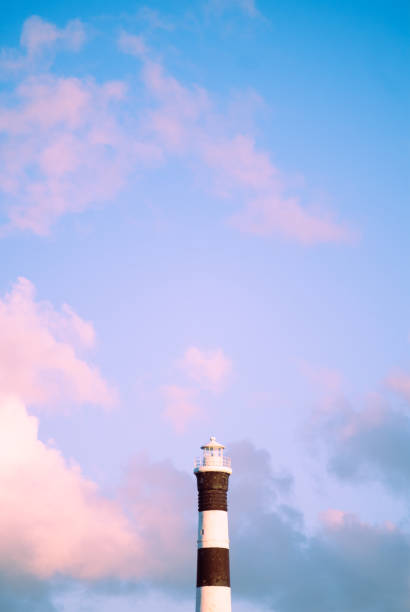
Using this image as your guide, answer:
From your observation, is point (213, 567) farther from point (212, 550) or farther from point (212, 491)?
point (212, 491)

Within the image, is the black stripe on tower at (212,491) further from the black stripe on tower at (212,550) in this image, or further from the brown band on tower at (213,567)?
the brown band on tower at (213,567)

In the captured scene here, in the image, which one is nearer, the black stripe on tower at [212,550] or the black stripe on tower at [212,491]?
the black stripe on tower at [212,550]

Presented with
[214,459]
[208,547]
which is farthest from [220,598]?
[214,459]

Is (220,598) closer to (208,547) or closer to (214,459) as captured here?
(208,547)

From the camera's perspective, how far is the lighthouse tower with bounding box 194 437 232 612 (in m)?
89.6

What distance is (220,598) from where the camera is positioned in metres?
89.5

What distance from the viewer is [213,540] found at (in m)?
90.4

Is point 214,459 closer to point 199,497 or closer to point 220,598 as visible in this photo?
point 199,497

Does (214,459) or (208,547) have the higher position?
(214,459)

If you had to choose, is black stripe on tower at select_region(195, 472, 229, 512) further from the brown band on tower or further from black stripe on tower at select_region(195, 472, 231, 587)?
the brown band on tower

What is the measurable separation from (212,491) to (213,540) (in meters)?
3.89

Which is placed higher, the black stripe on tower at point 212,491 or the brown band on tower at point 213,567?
the black stripe on tower at point 212,491

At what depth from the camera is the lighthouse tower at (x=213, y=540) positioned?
8962cm

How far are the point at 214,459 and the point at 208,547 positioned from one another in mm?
7365
